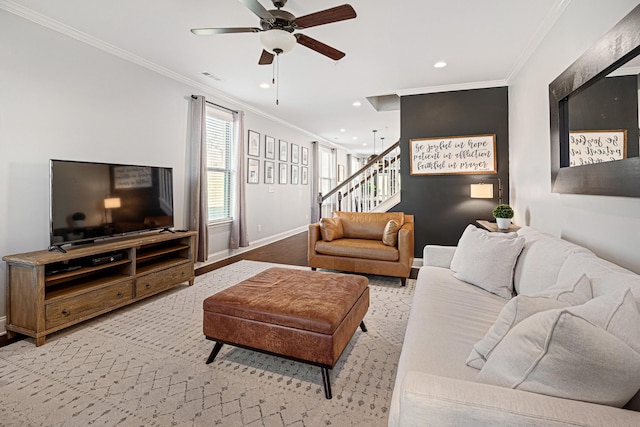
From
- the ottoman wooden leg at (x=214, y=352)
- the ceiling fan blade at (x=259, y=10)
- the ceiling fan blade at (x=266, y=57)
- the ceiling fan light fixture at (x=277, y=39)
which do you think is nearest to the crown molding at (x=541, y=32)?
the ceiling fan light fixture at (x=277, y=39)

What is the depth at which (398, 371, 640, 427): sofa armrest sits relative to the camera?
2.36 feet

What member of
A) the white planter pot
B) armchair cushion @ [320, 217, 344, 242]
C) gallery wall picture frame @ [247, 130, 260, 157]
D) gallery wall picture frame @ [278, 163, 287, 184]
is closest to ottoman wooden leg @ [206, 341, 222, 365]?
armchair cushion @ [320, 217, 344, 242]

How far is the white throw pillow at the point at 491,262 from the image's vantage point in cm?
202

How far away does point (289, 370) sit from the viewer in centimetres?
194

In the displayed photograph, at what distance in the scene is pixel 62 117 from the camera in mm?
2824

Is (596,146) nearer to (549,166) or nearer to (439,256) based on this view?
(549,166)

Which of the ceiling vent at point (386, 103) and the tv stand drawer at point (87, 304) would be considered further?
the ceiling vent at point (386, 103)

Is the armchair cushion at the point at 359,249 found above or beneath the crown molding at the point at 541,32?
beneath

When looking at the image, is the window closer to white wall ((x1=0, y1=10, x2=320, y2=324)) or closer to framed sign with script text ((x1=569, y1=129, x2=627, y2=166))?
white wall ((x1=0, y1=10, x2=320, y2=324))

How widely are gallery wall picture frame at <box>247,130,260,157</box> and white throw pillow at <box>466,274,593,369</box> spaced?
16.7 feet

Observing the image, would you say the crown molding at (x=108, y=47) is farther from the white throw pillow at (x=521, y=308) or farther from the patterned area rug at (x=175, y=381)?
the white throw pillow at (x=521, y=308)

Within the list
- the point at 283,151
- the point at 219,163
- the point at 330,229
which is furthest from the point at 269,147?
the point at 330,229

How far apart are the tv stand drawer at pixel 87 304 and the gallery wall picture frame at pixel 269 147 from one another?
3.89m

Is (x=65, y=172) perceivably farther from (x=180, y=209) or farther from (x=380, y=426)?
(x=380, y=426)
